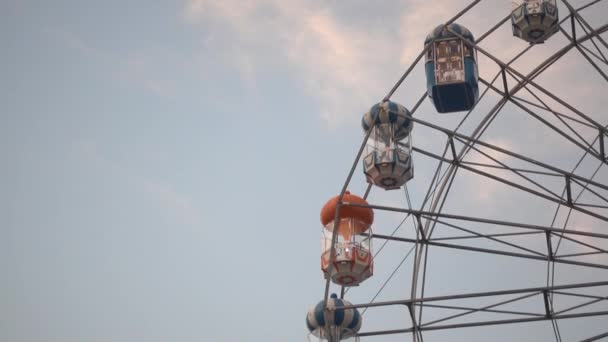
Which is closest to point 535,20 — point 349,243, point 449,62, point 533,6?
point 533,6

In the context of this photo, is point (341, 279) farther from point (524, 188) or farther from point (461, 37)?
point (461, 37)

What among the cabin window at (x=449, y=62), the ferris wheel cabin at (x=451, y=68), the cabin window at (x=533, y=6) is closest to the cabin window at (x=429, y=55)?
the ferris wheel cabin at (x=451, y=68)

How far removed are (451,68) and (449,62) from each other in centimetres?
20

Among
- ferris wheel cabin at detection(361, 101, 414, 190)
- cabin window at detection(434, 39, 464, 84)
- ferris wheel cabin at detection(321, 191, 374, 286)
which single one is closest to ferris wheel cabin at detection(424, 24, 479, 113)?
cabin window at detection(434, 39, 464, 84)

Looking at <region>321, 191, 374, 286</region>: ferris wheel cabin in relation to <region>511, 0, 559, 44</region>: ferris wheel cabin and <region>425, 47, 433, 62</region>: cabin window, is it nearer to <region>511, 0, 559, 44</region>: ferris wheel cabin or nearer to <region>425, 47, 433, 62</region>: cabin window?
<region>425, 47, 433, 62</region>: cabin window

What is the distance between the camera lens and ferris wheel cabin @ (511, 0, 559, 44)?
25938 millimetres

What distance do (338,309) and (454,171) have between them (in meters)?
5.62

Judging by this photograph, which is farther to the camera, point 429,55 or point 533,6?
point 533,6

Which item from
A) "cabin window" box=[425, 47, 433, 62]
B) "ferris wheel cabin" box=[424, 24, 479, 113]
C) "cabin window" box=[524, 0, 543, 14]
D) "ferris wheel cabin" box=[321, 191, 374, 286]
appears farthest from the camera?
"cabin window" box=[524, 0, 543, 14]

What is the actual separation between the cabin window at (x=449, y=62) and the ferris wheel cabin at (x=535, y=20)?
2.41 metres

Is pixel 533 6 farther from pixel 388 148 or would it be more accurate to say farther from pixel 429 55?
pixel 388 148

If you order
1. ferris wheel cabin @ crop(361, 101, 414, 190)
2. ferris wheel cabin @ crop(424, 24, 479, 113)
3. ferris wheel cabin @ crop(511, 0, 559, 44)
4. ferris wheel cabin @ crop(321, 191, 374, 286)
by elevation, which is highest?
ferris wheel cabin @ crop(511, 0, 559, 44)

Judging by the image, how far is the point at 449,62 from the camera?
2522cm

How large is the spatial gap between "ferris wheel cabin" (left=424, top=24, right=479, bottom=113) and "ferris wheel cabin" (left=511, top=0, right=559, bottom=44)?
1.81 m
